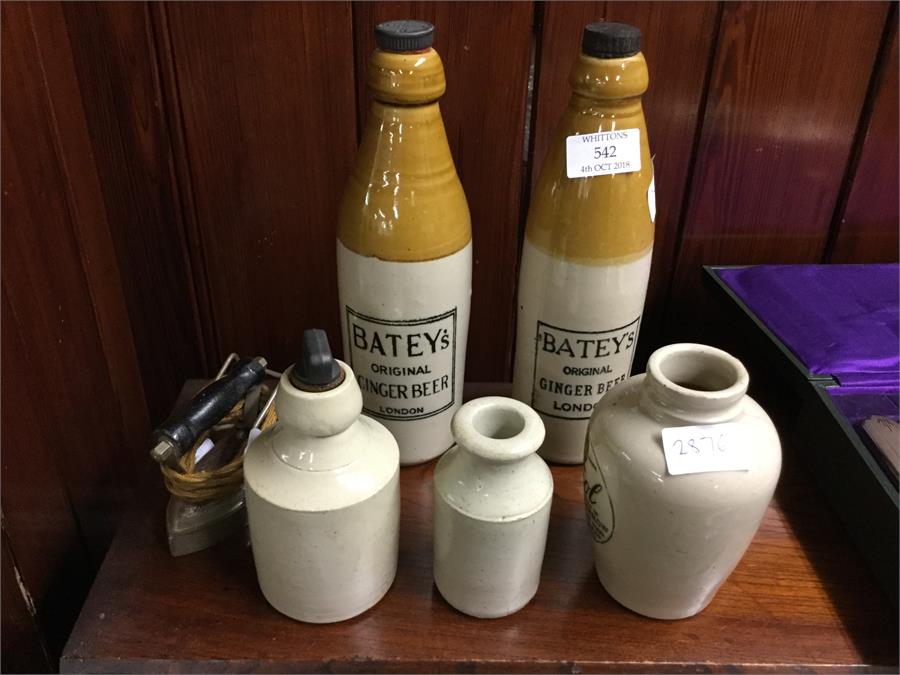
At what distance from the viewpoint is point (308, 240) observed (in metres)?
0.85

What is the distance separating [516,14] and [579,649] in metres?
0.55

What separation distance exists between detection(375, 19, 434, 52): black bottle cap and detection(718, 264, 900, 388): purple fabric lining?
0.42 metres

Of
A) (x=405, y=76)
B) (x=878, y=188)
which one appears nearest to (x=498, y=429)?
(x=405, y=76)

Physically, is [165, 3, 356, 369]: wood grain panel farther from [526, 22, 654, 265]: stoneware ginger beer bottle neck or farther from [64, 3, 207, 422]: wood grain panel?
[526, 22, 654, 265]: stoneware ginger beer bottle neck

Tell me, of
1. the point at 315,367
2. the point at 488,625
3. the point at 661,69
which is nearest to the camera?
the point at 315,367

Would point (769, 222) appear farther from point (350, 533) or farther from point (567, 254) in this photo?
point (350, 533)

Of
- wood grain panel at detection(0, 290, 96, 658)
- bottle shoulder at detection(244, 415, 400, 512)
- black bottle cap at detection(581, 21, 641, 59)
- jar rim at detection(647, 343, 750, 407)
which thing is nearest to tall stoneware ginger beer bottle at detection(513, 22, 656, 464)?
black bottle cap at detection(581, 21, 641, 59)

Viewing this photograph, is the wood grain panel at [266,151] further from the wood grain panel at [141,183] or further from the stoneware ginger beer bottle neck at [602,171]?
the stoneware ginger beer bottle neck at [602,171]

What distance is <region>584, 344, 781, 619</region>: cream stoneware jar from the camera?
0.54m

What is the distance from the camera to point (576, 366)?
0.71 meters

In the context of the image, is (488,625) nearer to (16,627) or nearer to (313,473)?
Answer: (313,473)

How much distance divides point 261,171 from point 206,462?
29cm

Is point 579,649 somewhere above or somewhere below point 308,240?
below

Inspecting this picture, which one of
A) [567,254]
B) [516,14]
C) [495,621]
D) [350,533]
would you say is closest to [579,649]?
[495,621]
